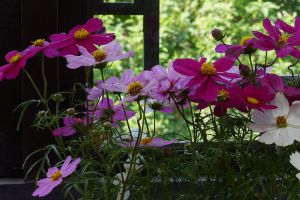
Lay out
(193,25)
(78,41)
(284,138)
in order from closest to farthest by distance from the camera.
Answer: (284,138)
(78,41)
(193,25)

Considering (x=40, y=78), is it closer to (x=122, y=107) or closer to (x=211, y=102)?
(x=122, y=107)

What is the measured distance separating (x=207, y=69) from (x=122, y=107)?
138mm

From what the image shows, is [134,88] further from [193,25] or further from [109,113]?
[193,25]

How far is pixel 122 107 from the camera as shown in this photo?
852 millimetres

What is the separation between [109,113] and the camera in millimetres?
842

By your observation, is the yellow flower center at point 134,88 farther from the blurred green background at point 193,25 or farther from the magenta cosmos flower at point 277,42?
the blurred green background at point 193,25

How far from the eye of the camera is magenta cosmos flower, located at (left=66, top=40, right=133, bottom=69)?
78 cm

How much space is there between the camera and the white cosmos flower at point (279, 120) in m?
0.76

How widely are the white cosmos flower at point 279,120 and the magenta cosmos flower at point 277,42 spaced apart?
60mm

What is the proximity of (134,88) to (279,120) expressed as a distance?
176 millimetres

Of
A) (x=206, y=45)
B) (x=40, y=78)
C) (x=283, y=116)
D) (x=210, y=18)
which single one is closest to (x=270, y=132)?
(x=283, y=116)

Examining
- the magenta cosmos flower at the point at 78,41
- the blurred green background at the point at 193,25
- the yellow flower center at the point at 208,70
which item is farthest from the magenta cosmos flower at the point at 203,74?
the blurred green background at the point at 193,25

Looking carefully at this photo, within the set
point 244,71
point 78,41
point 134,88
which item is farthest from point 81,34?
point 244,71

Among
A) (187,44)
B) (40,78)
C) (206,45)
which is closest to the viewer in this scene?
(40,78)
